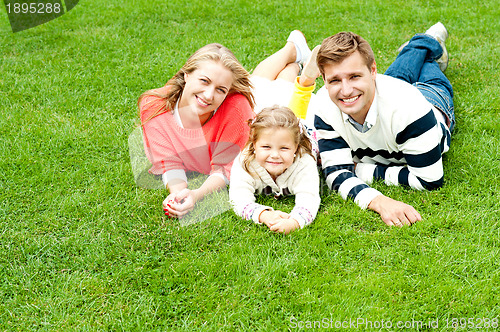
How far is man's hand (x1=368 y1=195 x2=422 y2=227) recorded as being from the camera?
3.14 meters

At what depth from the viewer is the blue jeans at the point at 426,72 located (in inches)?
163

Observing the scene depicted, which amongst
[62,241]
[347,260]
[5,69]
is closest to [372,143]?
[347,260]

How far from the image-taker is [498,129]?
4195 millimetres

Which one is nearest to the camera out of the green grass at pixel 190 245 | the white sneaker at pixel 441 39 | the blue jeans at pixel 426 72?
the green grass at pixel 190 245

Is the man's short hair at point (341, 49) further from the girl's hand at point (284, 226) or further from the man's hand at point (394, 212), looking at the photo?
the girl's hand at point (284, 226)

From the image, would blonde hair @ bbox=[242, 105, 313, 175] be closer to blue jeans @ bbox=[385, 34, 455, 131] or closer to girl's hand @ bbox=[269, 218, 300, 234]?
girl's hand @ bbox=[269, 218, 300, 234]

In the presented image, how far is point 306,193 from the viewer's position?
11.0 ft

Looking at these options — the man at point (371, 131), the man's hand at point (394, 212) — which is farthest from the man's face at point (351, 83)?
the man's hand at point (394, 212)

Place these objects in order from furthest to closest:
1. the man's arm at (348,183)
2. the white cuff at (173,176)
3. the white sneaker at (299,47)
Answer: the white sneaker at (299,47)
the white cuff at (173,176)
the man's arm at (348,183)

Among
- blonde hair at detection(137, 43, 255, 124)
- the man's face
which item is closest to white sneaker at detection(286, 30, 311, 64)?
blonde hair at detection(137, 43, 255, 124)

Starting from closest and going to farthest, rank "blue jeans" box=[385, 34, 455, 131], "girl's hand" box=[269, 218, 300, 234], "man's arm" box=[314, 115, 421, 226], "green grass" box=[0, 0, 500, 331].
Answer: "green grass" box=[0, 0, 500, 331] → "girl's hand" box=[269, 218, 300, 234] → "man's arm" box=[314, 115, 421, 226] → "blue jeans" box=[385, 34, 455, 131]

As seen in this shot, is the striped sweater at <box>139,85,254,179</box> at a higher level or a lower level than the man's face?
lower

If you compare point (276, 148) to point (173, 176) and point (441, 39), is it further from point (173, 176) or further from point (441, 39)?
point (441, 39)

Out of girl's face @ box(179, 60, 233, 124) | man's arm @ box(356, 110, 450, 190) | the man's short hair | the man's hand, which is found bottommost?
the man's hand
